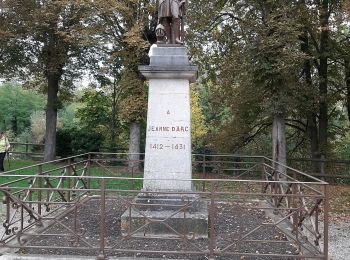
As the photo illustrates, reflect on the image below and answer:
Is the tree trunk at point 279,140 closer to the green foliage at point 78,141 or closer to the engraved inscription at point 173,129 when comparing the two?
the engraved inscription at point 173,129

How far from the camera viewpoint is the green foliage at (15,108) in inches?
1426

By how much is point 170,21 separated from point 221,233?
4.48 metres

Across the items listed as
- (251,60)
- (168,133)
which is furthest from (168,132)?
(251,60)

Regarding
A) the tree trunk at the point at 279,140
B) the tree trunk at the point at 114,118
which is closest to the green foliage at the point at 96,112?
the tree trunk at the point at 114,118

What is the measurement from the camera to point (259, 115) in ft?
69.1

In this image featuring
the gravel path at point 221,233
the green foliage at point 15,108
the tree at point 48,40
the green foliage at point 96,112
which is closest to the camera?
the gravel path at point 221,233

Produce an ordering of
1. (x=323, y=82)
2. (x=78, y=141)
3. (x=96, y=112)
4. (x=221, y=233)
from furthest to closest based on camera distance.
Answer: (x=96, y=112)
(x=78, y=141)
(x=323, y=82)
(x=221, y=233)

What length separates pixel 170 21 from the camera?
9.40m

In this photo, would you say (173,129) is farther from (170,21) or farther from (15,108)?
(15,108)

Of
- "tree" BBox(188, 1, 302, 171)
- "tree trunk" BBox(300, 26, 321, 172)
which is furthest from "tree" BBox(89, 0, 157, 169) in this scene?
"tree trunk" BBox(300, 26, 321, 172)

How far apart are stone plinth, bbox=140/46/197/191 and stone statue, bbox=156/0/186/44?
741 millimetres

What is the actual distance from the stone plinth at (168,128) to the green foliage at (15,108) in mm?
29071

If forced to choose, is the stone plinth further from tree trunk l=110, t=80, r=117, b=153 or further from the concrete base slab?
tree trunk l=110, t=80, r=117, b=153

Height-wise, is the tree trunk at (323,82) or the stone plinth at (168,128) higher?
the tree trunk at (323,82)
